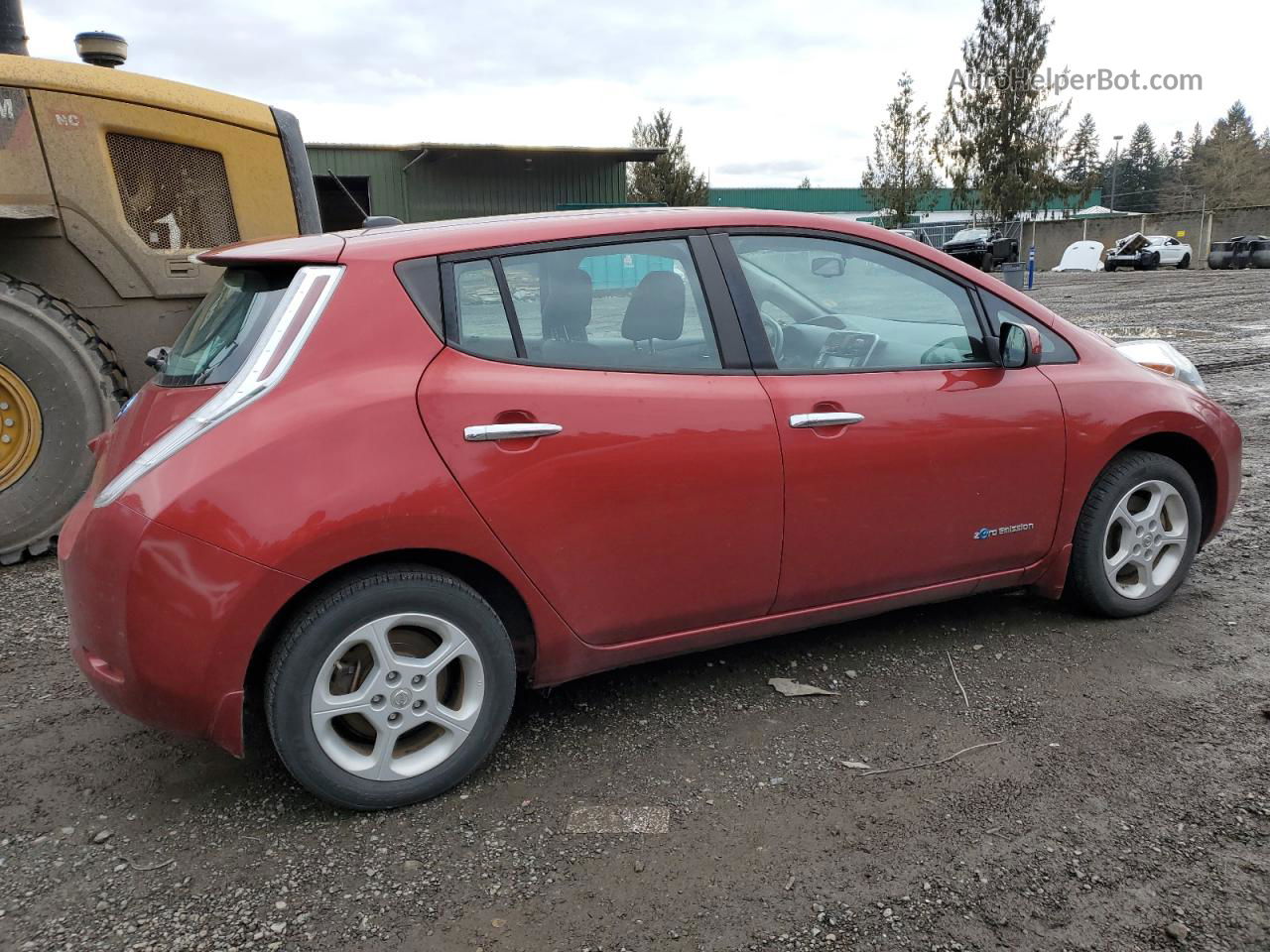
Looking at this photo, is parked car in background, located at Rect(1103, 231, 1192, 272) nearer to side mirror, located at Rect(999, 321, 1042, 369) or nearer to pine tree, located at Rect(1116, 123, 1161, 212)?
side mirror, located at Rect(999, 321, 1042, 369)

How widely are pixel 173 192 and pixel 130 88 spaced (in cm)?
56

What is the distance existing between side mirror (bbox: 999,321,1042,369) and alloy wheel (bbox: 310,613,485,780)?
2.12 meters

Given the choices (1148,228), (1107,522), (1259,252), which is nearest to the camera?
(1107,522)

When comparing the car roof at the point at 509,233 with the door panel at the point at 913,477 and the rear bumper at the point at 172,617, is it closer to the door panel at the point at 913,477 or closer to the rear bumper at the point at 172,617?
the door panel at the point at 913,477

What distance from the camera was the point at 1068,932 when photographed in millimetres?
2189

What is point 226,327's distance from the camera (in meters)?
2.82

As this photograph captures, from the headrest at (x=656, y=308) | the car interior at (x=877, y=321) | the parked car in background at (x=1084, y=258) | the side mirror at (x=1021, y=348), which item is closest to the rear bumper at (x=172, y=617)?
the headrest at (x=656, y=308)

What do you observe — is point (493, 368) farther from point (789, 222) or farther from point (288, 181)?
point (288, 181)

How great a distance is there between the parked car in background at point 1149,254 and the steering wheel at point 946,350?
36.9 metres

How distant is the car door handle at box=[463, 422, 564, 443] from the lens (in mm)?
2668

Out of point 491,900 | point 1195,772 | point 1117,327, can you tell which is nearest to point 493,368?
point 491,900

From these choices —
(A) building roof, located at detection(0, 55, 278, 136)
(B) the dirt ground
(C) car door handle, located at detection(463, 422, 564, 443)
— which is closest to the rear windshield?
(C) car door handle, located at detection(463, 422, 564, 443)

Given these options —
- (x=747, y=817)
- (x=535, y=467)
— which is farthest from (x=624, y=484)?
(x=747, y=817)

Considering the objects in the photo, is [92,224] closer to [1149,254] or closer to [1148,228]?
[1149,254]
